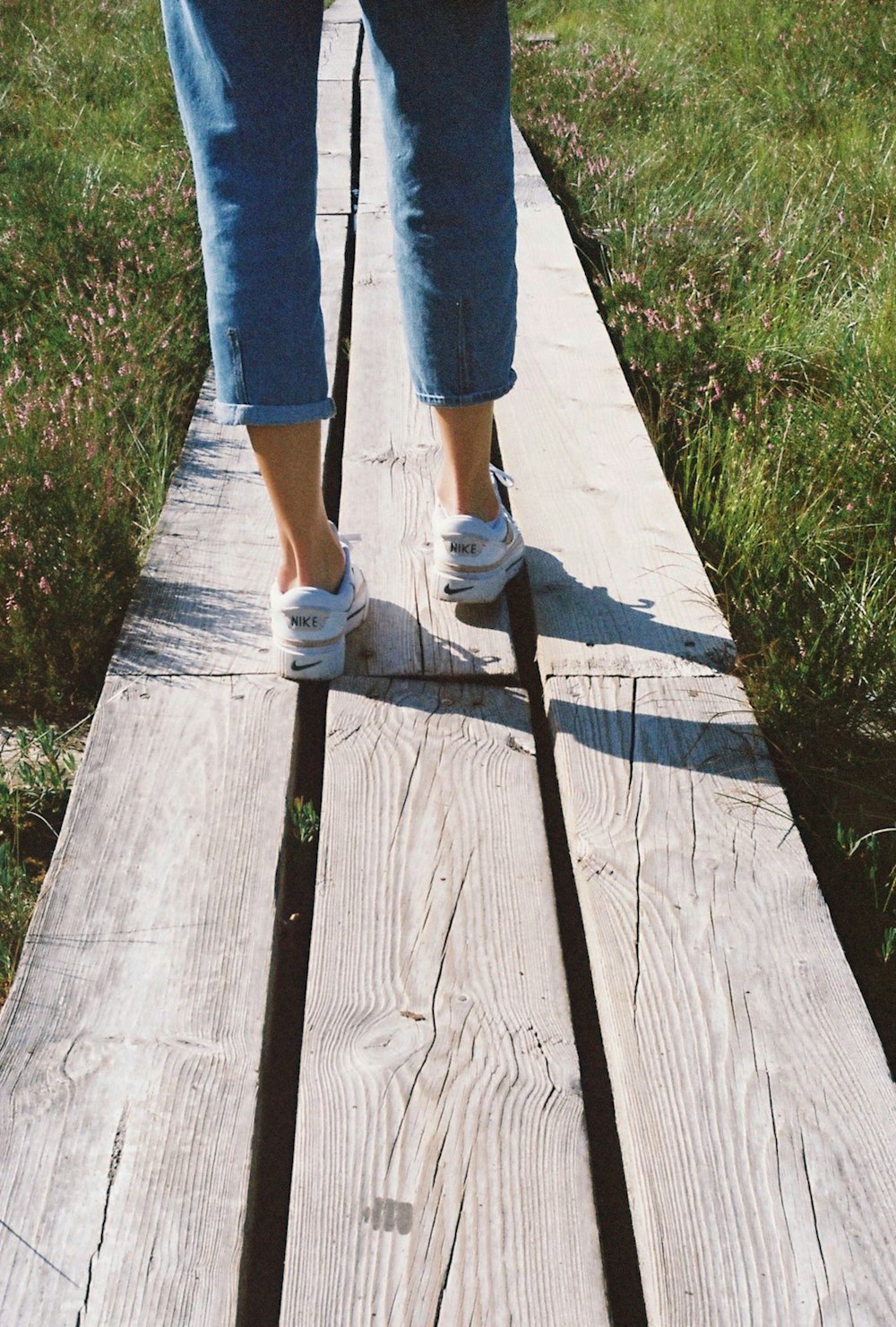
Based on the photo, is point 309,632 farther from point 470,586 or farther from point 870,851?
point 870,851

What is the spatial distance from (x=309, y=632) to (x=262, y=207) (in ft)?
2.35

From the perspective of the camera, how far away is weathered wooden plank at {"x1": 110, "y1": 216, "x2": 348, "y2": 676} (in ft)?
6.95

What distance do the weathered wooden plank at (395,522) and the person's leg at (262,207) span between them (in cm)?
40

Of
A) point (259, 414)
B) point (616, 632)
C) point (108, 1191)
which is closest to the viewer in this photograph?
point (108, 1191)

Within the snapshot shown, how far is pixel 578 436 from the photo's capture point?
282 centimetres

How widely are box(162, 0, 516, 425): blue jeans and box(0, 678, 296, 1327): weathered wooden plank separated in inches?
22.9

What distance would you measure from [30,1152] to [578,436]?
2070mm

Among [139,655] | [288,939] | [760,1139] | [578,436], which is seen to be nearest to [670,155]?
[578,436]

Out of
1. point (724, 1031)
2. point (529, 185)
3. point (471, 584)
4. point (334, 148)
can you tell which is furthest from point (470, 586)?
point (334, 148)

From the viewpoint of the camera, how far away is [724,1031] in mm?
1429

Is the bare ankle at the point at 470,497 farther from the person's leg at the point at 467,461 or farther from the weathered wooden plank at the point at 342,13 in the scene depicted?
the weathered wooden plank at the point at 342,13

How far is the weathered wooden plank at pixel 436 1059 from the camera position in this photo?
1.18 meters

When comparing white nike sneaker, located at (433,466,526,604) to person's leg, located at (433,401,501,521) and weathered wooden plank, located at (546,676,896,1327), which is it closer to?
person's leg, located at (433,401,501,521)

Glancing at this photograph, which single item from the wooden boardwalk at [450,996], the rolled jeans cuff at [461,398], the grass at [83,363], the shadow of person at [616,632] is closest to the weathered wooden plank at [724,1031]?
the wooden boardwalk at [450,996]
